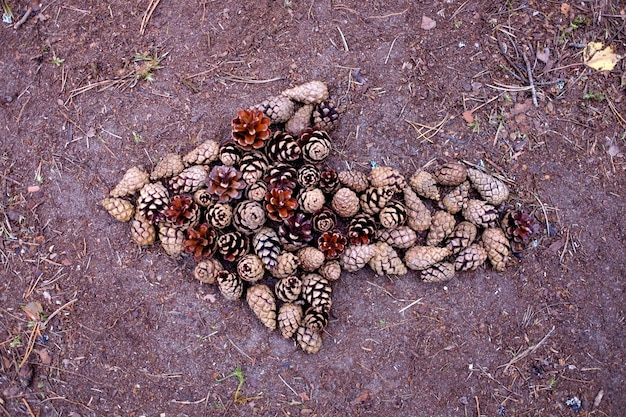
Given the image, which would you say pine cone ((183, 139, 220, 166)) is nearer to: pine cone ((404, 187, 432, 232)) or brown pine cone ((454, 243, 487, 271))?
pine cone ((404, 187, 432, 232))

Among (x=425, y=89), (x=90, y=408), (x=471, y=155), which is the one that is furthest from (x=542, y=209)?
(x=90, y=408)

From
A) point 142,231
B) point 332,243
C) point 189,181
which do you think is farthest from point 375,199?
point 142,231

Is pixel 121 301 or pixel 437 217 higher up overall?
pixel 437 217

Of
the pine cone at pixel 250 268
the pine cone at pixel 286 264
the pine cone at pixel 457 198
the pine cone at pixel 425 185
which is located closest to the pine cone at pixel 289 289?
the pine cone at pixel 286 264

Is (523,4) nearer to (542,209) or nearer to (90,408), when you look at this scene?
(542,209)

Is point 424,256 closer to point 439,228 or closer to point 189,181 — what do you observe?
point 439,228

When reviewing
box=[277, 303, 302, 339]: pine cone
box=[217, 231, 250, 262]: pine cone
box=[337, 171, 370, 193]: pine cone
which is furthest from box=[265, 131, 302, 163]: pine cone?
box=[277, 303, 302, 339]: pine cone
